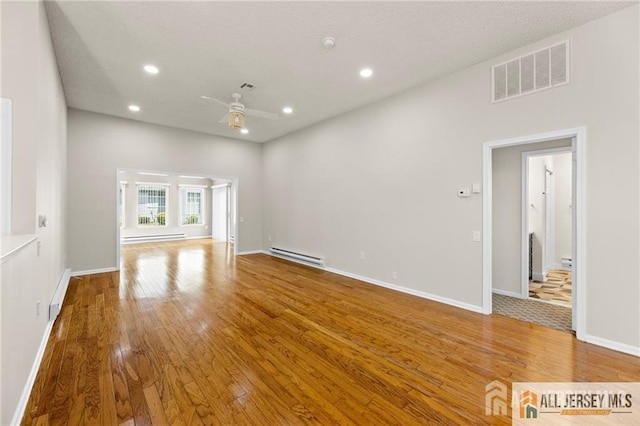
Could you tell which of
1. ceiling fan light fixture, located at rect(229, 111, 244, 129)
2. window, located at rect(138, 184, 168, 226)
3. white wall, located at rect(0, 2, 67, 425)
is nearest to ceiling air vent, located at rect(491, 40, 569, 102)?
ceiling fan light fixture, located at rect(229, 111, 244, 129)

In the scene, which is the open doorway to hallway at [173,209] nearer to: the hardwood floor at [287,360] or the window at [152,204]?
the window at [152,204]

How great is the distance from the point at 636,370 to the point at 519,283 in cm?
185

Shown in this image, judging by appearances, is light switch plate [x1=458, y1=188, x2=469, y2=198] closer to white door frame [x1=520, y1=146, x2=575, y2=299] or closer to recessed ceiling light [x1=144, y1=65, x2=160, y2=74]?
white door frame [x1=520, y1=146, x2=575, y2=299]

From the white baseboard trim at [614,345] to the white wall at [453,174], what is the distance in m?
0.04

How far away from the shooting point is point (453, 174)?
12.2 feet

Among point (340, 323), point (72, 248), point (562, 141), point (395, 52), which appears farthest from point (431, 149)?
point (72, 248)

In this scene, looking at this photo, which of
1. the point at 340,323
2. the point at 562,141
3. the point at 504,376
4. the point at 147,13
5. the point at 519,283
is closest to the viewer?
the point at 504,376

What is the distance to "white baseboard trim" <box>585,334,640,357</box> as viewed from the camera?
2467mm

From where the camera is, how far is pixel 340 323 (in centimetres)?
311

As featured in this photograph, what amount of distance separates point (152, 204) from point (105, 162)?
5631 millimetres

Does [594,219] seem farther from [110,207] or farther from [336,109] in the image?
[110,207]

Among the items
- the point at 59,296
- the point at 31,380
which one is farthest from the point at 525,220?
the point at 59,296

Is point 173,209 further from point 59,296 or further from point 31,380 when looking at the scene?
point 31,380

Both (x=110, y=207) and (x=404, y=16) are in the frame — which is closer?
(x=404, y=16)
